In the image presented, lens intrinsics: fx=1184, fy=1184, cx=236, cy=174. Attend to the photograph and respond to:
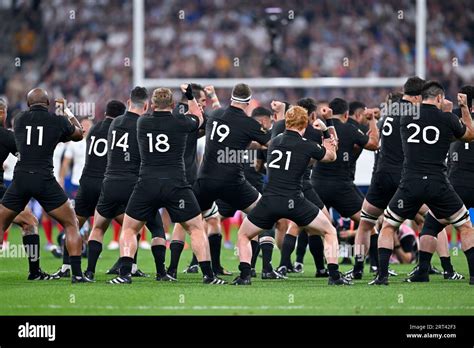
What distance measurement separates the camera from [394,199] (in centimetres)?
1424

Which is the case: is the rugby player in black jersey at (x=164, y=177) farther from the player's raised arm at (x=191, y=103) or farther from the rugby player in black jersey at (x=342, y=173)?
the rugby player in black jersey at (x=342, y=173)

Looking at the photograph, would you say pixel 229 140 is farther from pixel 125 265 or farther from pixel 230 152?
pixel 125 265

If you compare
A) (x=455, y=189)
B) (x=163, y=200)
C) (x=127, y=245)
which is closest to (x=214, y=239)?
(x=127, y=245)

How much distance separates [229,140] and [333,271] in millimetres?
2183

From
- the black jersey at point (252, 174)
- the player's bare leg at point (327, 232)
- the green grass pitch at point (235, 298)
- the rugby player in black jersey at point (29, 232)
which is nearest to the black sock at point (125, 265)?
the green grass pitch at point (235, 298)

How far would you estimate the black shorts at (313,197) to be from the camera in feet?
51.8

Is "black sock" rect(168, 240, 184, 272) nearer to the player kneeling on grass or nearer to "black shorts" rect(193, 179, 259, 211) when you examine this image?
"black shorts" rect(193, 179, 259, 211)

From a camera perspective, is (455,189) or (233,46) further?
(233,46)

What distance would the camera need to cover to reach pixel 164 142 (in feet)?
46.6

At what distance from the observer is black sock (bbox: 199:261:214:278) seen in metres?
14.5

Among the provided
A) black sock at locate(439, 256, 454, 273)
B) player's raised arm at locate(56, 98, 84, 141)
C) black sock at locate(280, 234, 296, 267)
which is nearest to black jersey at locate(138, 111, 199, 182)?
player's raised arm at locate(56, 98, 84, 141)

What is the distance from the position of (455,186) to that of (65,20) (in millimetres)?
18516

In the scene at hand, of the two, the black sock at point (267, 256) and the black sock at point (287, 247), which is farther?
the black sock at point (287, 247)

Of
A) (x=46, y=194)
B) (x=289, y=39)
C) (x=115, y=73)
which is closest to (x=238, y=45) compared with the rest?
(x=289, y=39)
